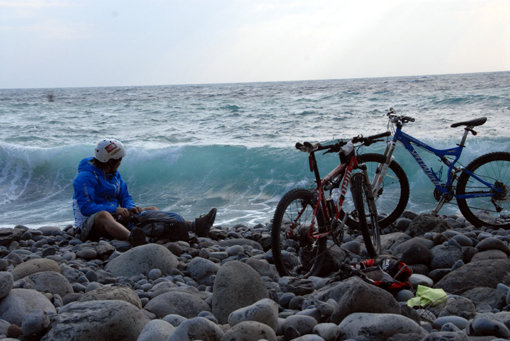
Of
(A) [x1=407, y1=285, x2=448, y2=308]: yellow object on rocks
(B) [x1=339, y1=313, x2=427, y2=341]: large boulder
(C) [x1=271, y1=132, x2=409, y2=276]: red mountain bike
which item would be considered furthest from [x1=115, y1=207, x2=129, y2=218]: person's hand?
(B) [x1=339, y1=313, x2=427, y2=341]: large boulder

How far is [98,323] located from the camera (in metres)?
3.27

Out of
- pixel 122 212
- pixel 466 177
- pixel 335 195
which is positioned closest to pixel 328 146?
pixel 335 195

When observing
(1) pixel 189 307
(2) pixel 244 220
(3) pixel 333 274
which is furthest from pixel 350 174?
(2) pixel 244 220

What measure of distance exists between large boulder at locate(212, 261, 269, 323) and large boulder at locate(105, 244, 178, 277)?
1250mm

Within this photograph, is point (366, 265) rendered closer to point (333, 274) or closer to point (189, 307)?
point (333, 274)

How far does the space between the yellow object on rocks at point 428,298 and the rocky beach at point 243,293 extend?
0.8 inches

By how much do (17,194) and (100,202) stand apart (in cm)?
689

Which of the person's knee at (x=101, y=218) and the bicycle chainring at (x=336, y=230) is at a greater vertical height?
the bicycle chainring at (x=336, y=230)

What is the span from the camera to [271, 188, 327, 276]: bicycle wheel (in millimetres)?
4918

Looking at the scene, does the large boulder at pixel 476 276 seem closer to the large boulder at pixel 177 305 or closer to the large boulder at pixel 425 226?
the large boulder at pixel 425 226

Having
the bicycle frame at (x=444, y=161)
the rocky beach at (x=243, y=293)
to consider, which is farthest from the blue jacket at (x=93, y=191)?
the bicycle frame at (x=444, y=161)

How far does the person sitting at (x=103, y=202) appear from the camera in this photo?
22.1 ft

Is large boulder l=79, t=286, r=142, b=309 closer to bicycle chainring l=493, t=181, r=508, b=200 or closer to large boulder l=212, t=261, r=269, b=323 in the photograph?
large boulder l=212, t=261, r=269, b=323

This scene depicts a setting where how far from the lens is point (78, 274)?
5.09 meters
